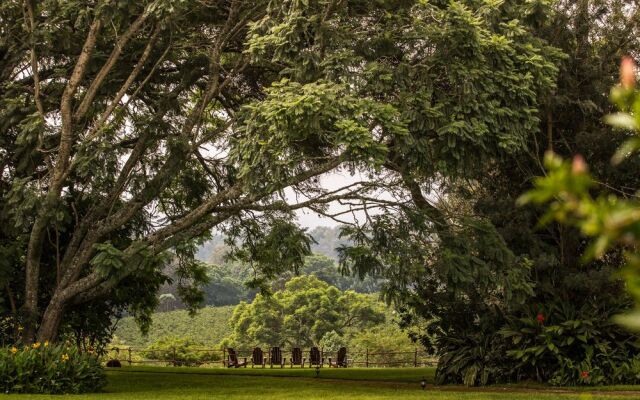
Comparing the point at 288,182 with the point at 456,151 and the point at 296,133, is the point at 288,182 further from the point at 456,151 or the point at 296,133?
the point at 456,151

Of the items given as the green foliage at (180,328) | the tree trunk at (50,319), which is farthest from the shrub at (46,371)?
the green foliage at (180,328)

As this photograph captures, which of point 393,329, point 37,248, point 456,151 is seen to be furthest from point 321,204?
point 393,329

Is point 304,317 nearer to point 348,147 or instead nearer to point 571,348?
point 571,348

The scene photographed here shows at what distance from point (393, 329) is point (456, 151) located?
1483 inches

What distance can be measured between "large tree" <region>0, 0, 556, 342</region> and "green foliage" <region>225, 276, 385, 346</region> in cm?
3246

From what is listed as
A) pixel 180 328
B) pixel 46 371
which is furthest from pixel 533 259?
pixel 180 328

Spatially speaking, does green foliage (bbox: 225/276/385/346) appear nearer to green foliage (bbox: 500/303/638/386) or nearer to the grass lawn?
the grass lawn

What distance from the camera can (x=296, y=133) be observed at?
1424cm

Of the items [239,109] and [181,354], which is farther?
[181,354]

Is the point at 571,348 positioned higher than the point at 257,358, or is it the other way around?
the point at 571,348

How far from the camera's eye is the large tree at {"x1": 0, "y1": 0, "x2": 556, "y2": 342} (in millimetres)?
14930

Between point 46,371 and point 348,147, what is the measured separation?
8.39m

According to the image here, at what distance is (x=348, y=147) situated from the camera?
45.6 ft

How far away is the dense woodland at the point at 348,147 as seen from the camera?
15.2 m
